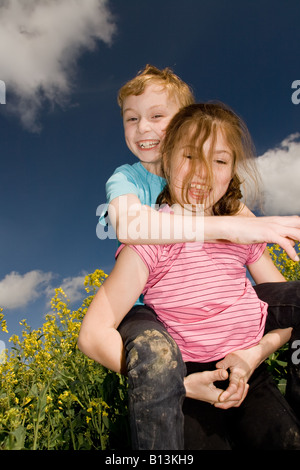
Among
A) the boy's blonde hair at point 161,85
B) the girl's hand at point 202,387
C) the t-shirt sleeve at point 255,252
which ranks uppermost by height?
the boy's blonde hair at point 161,85

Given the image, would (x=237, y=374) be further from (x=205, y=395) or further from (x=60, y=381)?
(x=60, y=381)

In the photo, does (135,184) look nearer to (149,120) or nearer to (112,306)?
(149,120)

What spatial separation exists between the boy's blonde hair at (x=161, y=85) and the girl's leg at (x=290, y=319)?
123 centimetres

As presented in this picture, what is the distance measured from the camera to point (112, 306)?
5.82 feet

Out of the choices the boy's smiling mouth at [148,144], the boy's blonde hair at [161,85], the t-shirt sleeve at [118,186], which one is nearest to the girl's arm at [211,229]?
the t-shirt sleeve at [118,186]

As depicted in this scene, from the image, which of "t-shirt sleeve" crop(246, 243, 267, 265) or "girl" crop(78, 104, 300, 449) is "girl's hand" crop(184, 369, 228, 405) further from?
"t-shirt sleeve" crop(246, 243, 267, 265)

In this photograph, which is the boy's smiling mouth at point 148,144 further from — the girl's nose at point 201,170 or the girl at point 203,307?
the girl's nose at point 201,170

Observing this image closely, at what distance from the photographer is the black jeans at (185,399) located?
1.41 m

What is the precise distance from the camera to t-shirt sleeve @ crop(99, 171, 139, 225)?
1911 millimetres

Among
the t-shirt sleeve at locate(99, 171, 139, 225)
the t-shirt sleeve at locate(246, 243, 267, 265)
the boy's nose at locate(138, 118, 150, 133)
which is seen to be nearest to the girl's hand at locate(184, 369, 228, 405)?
the t-shirt sleeve at locate(246, 243, 267, 265)

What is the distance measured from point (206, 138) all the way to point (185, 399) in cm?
122

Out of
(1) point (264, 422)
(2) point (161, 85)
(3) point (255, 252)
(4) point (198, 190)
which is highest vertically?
(2) point (161, 85)

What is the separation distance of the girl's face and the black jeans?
580 mm

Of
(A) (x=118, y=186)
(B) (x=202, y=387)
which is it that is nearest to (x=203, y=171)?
(A) (x=118, y=186)
